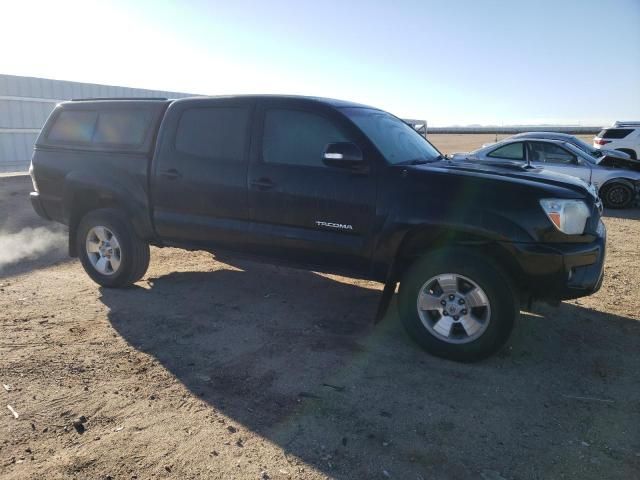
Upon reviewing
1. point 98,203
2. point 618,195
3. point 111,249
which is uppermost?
point 98,203

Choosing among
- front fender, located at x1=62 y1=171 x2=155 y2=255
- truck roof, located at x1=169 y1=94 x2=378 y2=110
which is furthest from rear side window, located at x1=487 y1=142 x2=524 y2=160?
front fender, located at x1=62 y1=171 x2=155 y2=255

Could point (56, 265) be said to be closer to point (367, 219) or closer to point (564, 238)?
point (367, 219)

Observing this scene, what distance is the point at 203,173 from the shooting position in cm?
495

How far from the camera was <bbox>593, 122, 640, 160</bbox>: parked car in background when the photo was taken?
17578 millimetres

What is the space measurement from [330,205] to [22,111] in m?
14.9

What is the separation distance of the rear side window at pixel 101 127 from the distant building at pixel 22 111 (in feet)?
36.7

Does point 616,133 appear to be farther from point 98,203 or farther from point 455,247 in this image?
point 98,203

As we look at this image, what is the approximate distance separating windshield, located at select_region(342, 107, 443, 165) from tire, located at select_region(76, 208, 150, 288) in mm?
2706

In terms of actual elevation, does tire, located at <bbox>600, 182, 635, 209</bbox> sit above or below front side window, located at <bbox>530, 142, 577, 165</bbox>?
below

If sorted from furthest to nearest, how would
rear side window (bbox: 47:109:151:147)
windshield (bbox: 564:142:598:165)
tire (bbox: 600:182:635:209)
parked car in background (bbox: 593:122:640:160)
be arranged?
parked car in background (bbox: 593:122:640:160) < tire (bbox: 600:182:635:209) < windshield (bbox: 564:142:598:165) < rear side window (bbox: 47:109:151:147)

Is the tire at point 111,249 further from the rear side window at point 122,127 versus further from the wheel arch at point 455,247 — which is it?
the wheel arch at point 455,247

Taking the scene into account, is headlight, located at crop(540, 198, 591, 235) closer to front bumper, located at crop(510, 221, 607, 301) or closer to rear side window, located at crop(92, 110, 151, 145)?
front bumper, located at crop(510, 221, 607, 301)

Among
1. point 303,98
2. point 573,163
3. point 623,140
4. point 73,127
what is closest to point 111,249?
point 73,127

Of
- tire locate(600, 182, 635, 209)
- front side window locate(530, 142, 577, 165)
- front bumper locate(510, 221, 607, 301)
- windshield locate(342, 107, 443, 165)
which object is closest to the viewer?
front bumper locate(510, 221, 607, 301)
